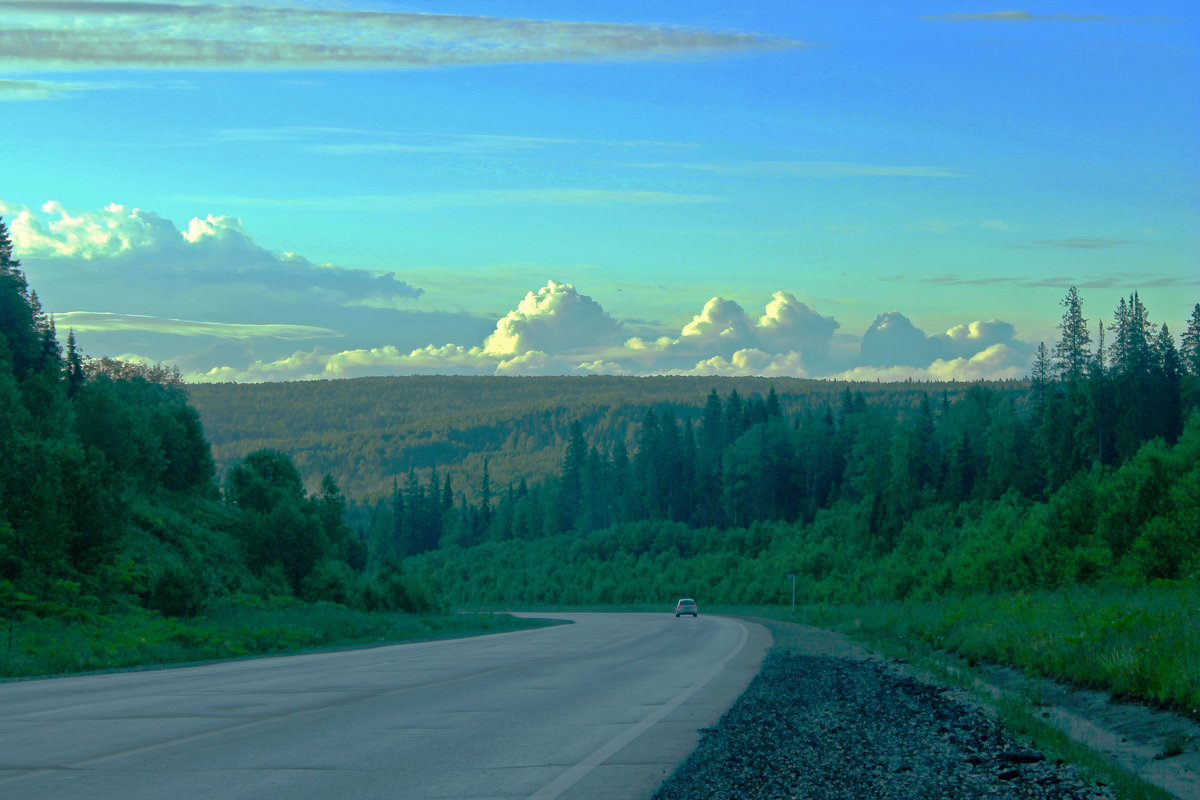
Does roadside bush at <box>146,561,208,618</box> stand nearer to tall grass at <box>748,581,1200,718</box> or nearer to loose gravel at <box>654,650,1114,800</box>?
tall grass at <box>748,581,1200,718</box>

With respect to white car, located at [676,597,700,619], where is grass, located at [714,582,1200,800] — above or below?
above

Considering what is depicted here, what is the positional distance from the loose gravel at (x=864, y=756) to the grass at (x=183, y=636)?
15780 millimetres

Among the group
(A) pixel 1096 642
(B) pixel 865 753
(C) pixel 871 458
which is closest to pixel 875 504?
(C) pixel 871 458

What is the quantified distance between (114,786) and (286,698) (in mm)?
7300

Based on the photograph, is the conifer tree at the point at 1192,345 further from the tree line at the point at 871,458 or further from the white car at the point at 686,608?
the white car at the point at 686,608

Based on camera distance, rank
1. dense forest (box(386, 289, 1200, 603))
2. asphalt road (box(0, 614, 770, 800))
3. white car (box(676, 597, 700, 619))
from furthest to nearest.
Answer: white car (box(676, 597, 700, 619))
dense forest (box(386, 289, 1200, 603))
asphalt road (box(0, 614, 770, 800))

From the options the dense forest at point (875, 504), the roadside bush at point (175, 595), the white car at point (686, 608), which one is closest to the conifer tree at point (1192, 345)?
the dense forest at point (875, 504)

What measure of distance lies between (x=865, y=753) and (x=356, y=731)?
18.1 feet

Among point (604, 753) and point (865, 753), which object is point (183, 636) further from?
point (865, 753)

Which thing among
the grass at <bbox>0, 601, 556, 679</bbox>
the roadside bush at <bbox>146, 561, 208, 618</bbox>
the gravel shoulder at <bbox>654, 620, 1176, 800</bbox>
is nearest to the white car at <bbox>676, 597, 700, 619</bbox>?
the grass at <bbox>0, 601, 556, 679</bbox>

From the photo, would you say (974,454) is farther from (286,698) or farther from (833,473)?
(286,698)

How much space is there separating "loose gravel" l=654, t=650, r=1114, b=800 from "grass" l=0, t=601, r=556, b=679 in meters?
15.8

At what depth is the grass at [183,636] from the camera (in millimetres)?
23516

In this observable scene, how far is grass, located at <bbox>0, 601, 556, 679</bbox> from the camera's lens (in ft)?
77.2
